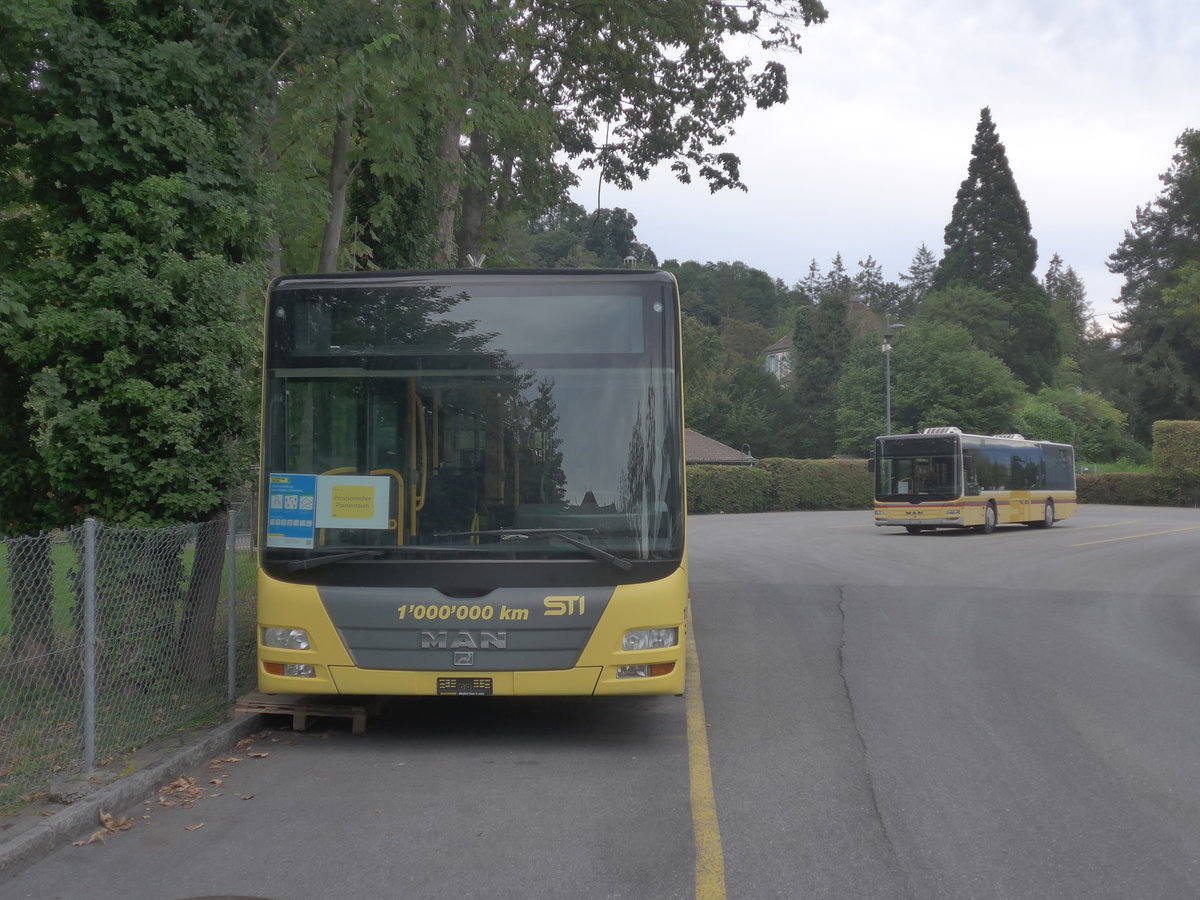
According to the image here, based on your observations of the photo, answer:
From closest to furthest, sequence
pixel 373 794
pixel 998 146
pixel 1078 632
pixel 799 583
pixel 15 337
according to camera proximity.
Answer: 1. pixel 373 794
2. pixel 15 337
3. pixel 1078 632
4. pixel 799 583
5. pixel 998 146

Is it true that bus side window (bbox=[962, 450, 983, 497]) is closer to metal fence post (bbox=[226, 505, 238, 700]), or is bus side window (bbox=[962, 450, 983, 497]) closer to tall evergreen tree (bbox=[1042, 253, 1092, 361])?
metal fence post (bbox=[226, 505, 238, 700])

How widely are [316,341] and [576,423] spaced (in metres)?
1.76

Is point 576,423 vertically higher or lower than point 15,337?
lower

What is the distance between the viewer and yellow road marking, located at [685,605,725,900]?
187 inches

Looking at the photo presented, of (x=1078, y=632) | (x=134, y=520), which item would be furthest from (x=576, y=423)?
(x=1078, y=632)

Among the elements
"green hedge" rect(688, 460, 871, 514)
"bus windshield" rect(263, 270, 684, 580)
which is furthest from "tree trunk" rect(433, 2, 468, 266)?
"green hedge" rect(688, 460, 871, 514)

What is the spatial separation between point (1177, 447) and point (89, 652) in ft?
194

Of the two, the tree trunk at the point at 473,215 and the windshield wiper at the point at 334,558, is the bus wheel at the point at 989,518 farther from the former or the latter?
the windshield wiper at the point at 334,558

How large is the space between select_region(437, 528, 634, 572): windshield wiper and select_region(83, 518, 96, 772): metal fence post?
1.97m

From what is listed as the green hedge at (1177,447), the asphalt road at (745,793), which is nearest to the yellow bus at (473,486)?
the asphalt road at (745,793)

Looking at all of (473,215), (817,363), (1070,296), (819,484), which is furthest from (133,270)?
(1070,296)

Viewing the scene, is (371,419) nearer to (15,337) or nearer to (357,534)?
(357,534)

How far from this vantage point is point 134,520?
7949 mm

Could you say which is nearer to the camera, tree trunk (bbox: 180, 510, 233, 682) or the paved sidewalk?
the paved sidewalk
